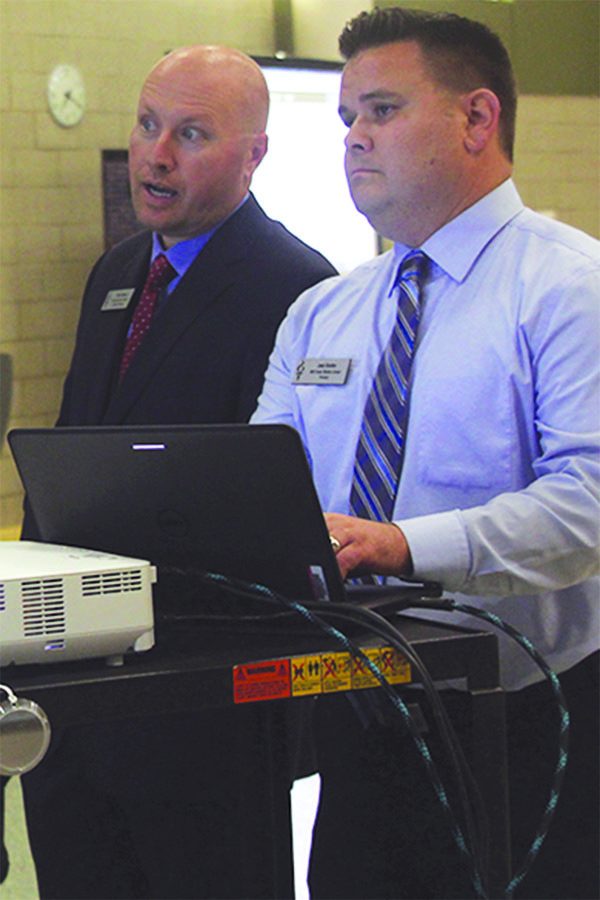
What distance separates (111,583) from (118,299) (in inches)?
55.0

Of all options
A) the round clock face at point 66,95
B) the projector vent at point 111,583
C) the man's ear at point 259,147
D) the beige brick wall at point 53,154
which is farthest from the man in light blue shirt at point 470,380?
the round clock face at point 66,95

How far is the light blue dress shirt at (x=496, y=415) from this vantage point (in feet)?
5.64

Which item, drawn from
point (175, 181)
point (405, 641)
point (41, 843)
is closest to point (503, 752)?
point (405, 641)

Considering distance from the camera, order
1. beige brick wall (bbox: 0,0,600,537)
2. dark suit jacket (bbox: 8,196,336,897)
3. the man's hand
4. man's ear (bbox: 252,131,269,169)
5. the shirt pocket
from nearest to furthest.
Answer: the man's hand, the shirt pocket, dark suit jacket (bbox: 8,196,336,897), man's ear (bbox: 252,131,269,169), beige brick wall (bbox: 0,0,600,537)

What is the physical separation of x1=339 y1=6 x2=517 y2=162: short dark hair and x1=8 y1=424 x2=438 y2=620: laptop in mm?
870

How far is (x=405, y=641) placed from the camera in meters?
1.35

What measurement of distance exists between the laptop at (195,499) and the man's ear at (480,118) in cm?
83

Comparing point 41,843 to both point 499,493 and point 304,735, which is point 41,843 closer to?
point 304,735

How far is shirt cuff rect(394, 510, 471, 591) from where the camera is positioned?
1617 mm

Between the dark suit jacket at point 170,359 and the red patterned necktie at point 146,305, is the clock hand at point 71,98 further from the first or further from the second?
the red patterned necktie at point 146,305

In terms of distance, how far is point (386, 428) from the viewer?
6.34 feet

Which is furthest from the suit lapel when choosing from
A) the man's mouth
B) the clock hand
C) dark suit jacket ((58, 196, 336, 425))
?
the clock hand

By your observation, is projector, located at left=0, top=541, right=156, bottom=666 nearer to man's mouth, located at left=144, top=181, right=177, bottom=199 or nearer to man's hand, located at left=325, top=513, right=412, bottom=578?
man's hand, located at left=325, top=513, right=412, bottom=578

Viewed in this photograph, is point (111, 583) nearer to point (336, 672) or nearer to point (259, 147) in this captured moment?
point (336, 672)
